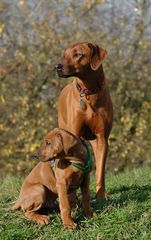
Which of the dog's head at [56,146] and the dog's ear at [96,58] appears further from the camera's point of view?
the dog's ear at [96,58]

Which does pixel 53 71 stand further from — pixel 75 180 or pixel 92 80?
pixel 75 180

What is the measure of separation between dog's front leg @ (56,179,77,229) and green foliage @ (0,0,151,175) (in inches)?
281

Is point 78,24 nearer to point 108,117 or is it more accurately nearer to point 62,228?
point 108,117

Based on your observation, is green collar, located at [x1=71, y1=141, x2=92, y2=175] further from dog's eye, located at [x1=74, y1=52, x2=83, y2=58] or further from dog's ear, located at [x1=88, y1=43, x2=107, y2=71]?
dog's eye, located at [x1=74, y1=52, x2=83, y2=58]

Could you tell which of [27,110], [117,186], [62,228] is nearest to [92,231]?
[62,228]

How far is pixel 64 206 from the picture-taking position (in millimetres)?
4672

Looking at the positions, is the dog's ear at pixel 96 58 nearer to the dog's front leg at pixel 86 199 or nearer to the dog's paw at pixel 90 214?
the dog's front leg at pixel 86 199

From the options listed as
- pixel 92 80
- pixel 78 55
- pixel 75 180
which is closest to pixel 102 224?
pixel 75 180

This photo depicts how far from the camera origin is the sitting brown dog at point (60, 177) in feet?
15.5

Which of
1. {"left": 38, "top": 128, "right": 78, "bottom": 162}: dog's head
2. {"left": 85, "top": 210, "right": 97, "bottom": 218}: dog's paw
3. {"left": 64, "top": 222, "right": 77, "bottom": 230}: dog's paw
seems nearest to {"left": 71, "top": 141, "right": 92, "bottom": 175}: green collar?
{"left": 38, "top": 128, "right": 78, "bottom": 162}: dog's head

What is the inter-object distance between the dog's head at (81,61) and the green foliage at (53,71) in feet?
18.1

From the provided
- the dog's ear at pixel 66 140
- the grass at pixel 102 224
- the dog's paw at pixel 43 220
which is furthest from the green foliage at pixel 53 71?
the dog's paw at pixel 43 220

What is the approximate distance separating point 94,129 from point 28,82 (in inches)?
236

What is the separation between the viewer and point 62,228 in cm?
461
